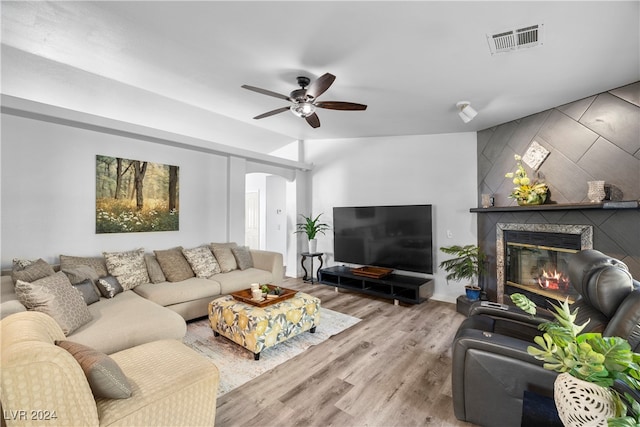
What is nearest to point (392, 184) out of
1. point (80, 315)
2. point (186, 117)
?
point (186, 117)

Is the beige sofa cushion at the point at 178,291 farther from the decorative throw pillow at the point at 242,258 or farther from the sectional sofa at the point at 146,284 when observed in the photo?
the decorative throw pillow at the point at 242,258

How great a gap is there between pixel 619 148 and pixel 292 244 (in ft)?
16.3

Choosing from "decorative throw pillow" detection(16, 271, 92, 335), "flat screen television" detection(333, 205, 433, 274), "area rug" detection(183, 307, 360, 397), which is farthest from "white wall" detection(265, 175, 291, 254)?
"decorative throw pillow" detection(16, 271, 92, 335)

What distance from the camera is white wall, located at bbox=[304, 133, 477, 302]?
14.0ft

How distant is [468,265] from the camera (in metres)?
3.82

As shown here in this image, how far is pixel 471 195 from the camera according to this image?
4215mm

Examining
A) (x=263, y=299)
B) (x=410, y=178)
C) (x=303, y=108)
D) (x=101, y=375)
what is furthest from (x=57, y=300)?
(x=410, y=178)

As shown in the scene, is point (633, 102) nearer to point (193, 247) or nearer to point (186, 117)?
point (186, 117)

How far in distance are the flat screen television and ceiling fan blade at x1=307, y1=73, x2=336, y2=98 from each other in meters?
2.55

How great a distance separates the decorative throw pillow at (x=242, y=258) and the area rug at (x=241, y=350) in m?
1.00

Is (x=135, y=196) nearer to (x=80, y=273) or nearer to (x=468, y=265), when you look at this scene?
(x=80, y=273)

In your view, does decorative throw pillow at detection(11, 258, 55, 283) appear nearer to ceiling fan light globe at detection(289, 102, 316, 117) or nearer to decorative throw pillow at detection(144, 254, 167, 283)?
decorative throw pillow at detection(144, 254, 167, 283)

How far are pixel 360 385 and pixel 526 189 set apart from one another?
3.02 m

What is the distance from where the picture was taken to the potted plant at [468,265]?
383 centimetres
